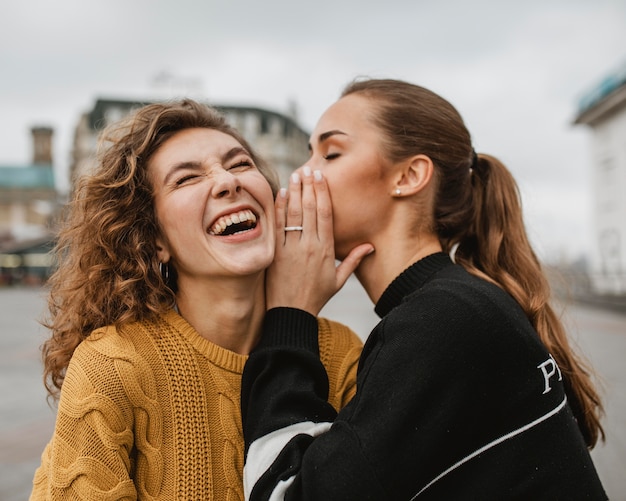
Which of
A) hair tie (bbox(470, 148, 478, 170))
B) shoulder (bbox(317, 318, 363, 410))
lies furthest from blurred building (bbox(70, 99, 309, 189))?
shoulder (bbox(317, 318, 363, 410))

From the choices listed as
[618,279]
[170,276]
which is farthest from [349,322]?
[618,279]

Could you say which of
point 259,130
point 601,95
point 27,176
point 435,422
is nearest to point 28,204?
point 27,176

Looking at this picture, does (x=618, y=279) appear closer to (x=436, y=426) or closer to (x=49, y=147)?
(x=436, y=426)

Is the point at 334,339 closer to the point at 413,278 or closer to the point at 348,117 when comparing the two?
the point at 413,278

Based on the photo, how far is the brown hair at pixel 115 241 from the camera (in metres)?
2.16

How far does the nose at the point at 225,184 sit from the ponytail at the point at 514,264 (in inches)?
36.4

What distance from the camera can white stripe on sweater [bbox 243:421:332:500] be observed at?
68.1 inches

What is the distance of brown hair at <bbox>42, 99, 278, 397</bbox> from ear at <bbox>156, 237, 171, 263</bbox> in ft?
0.05

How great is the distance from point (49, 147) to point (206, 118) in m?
66.1

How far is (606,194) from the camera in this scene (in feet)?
82.6

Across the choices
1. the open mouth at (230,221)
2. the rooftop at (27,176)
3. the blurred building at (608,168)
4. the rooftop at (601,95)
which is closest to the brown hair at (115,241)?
the open mouth at (230,221)

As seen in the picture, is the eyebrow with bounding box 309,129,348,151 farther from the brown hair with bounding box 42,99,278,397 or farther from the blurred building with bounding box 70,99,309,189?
the blurred building with bounding box 70,99,309,189

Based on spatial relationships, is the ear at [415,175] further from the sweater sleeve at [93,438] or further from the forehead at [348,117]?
the sweater sleeve at [93,438]

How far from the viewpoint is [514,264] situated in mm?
2439
